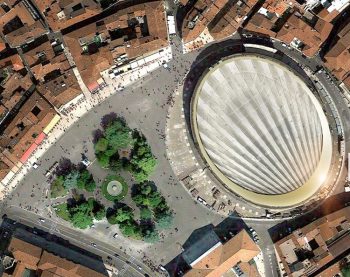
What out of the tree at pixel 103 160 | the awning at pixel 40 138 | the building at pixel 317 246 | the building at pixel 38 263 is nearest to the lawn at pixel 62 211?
the building at pixel 38 263

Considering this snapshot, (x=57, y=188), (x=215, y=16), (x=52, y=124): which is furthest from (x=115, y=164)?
(x=215, y=16)

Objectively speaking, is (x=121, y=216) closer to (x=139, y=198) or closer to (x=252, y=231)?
(x=139, y=198)

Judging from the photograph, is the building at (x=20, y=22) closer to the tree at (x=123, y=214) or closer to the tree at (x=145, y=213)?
the tree at (x=123, y=214)

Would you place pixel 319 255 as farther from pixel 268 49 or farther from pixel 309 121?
pixel 268 49

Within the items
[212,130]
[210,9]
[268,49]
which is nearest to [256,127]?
[212,130]

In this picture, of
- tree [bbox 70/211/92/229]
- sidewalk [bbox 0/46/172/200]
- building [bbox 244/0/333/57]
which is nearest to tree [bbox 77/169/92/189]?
tree [bbox 70/211/92/229]

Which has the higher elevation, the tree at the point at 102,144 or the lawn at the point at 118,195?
the tree at the point at 102,144

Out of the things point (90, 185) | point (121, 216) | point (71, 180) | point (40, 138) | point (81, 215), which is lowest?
point (121, 216)
